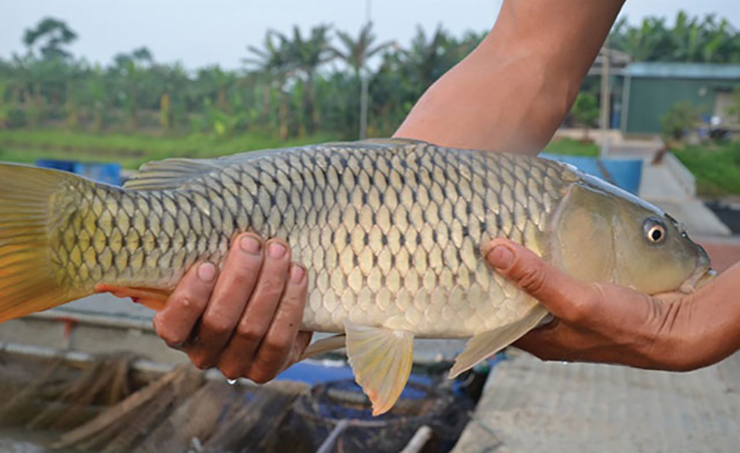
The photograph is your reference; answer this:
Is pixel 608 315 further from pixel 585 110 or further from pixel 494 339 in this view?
pixel 585 110

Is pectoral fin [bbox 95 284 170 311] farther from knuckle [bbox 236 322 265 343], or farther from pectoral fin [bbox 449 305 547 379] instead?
pectoral fin [bbox 449 305 547 379]

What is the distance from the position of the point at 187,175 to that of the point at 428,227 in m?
0.43

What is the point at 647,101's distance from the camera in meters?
32.2

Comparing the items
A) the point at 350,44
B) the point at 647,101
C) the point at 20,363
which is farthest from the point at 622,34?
the point at 20,363

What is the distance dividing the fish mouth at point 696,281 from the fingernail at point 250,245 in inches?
30.1

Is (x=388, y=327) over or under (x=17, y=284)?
under

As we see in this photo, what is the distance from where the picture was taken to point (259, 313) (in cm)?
142

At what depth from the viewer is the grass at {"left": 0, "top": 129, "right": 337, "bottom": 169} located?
28734 mm

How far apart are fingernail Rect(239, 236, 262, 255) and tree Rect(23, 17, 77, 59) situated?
170 feet

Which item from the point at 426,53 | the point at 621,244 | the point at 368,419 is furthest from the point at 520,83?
the point at 426,53

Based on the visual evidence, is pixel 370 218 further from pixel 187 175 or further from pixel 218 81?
pixel 218 81

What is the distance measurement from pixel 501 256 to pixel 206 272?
490mm

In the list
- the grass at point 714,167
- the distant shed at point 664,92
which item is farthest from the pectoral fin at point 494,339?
the distant shed at point 664,92

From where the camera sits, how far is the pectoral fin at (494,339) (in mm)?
1384
